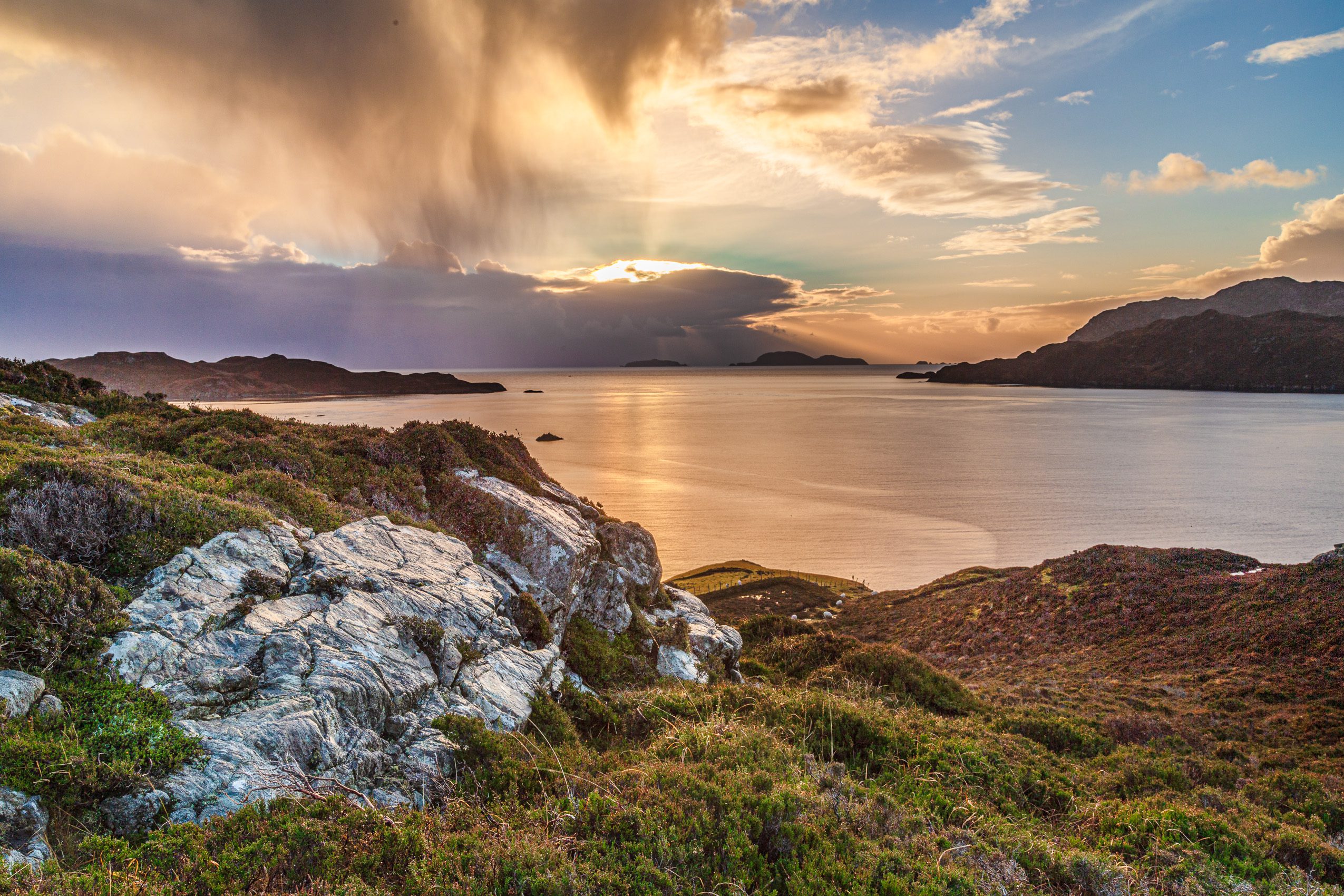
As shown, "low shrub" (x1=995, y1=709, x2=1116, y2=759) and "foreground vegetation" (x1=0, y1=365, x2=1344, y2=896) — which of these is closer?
"foreground vegetation" (x1=0, y1=365, x2=1344, y2=896)

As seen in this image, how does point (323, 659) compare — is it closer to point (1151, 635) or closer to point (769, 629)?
point (769, 629)

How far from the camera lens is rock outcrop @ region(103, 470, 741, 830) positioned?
5188mm

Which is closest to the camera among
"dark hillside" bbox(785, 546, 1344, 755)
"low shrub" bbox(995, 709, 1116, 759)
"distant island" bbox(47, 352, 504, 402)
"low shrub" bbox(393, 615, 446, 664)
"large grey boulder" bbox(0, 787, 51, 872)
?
"large grey boulder" bbox(0, 787, 51, 872)

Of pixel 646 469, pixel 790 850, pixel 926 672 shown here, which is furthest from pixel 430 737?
pixel 646 469

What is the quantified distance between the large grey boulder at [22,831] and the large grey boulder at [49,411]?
41.8ft

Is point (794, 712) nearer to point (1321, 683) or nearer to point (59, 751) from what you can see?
point (59, 751)

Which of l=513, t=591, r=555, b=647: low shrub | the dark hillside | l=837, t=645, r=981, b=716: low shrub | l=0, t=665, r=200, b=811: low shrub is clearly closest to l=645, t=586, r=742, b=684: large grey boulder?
l=837, t=645, r=981, b=716: low shrub

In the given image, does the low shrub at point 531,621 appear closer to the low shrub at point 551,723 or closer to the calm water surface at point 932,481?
the low shrub at point 551,723

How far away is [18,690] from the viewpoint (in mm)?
4750

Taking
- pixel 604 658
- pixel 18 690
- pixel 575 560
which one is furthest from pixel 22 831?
pixel 575 560

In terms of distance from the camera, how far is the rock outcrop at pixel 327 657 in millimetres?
5188

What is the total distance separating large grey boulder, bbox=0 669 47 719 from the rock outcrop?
0.53 meters

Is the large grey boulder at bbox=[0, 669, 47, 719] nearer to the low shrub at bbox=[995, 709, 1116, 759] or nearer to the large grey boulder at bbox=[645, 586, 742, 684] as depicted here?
the large grey boulder at bbox=[645, 586, 742, 684]

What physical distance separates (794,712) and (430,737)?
18.5 feet
